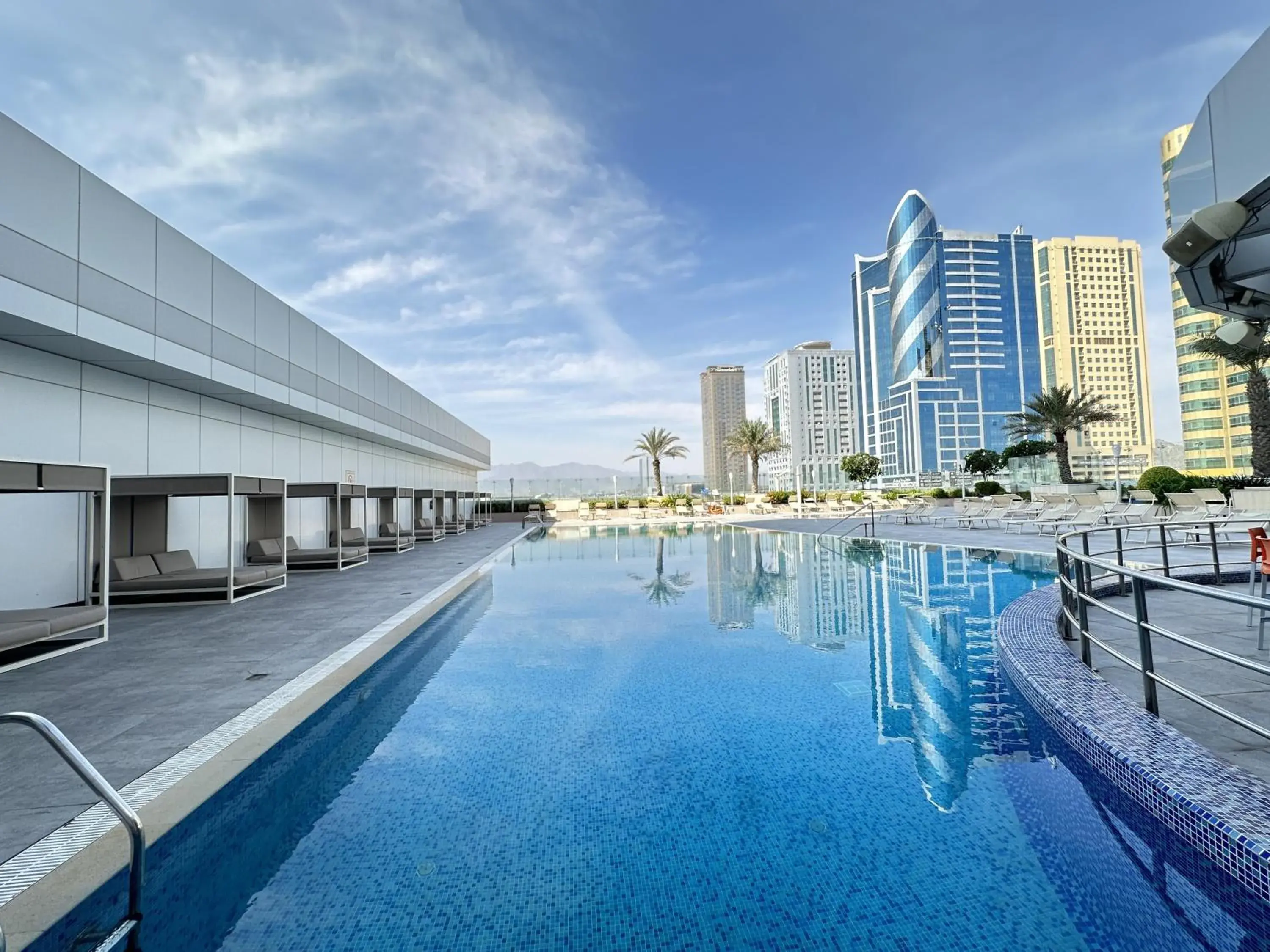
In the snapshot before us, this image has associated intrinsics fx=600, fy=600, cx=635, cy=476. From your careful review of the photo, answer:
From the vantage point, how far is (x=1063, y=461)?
1187 inches

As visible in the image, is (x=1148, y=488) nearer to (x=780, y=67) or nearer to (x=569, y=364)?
(x=780, y=67)

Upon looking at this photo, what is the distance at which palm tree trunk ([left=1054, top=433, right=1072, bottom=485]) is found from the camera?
2959 cm

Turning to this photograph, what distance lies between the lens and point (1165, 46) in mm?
13672

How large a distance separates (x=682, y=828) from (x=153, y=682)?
13.5ft

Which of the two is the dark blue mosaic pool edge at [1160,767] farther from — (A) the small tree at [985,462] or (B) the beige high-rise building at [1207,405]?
(B) the beige high-rise building at [1207,405]

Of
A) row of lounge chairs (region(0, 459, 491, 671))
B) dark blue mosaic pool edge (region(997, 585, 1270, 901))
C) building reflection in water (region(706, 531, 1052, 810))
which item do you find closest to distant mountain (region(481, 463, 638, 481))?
row of lounge chairs (region(0, 459, 491, 671))

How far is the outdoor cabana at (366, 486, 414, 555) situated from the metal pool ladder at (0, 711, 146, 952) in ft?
41.8

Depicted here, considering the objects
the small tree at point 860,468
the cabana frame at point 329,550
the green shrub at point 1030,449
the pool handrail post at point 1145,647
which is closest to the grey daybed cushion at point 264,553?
the cabana frame at point 329,550

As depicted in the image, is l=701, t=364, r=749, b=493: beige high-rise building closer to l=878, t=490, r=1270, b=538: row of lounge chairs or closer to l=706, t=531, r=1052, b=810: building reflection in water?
l=878, t=490, r=1270, b=538: row of lounge chairs

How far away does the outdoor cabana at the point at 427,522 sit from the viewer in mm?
19641

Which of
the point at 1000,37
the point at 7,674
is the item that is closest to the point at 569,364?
the point at 1000,37

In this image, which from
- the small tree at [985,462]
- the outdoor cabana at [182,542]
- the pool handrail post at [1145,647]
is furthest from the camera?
the small tree at [985,462]

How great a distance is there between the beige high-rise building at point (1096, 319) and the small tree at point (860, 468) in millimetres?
73865

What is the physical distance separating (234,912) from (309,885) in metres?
0.24
